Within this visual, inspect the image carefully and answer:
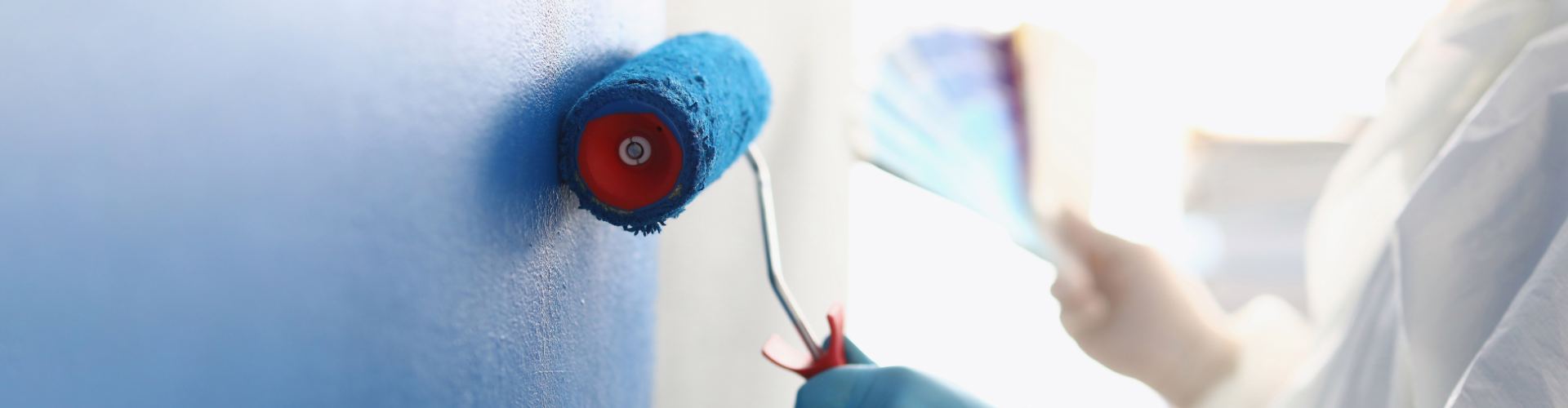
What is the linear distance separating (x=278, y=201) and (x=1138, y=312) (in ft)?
3.22

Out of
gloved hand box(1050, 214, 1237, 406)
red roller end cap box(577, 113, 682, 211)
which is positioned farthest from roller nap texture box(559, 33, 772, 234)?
gloved hand box(1050, 214, 1237, 406)

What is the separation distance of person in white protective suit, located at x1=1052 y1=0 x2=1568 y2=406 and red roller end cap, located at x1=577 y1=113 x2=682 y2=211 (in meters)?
0.42

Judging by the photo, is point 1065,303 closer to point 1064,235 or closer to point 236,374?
point 1064,235

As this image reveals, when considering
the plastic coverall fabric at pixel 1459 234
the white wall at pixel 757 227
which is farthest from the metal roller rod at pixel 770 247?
the plastic coverall fabric at pixel 1459 234

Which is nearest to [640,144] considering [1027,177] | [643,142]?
[643,142]

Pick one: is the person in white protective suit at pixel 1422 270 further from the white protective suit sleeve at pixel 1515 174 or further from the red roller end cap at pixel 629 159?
the red roller end cap at pixel 629 159

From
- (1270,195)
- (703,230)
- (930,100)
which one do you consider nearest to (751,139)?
(703,230)

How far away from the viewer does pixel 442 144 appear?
387mm

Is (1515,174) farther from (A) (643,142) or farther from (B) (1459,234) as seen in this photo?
(A) (643,142)

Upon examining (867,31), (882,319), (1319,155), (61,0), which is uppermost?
(61,0)

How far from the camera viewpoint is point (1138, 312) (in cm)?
109

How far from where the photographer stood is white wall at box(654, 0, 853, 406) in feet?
3.30

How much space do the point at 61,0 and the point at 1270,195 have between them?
1.21 m

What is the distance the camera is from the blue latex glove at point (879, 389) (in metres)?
0.69
